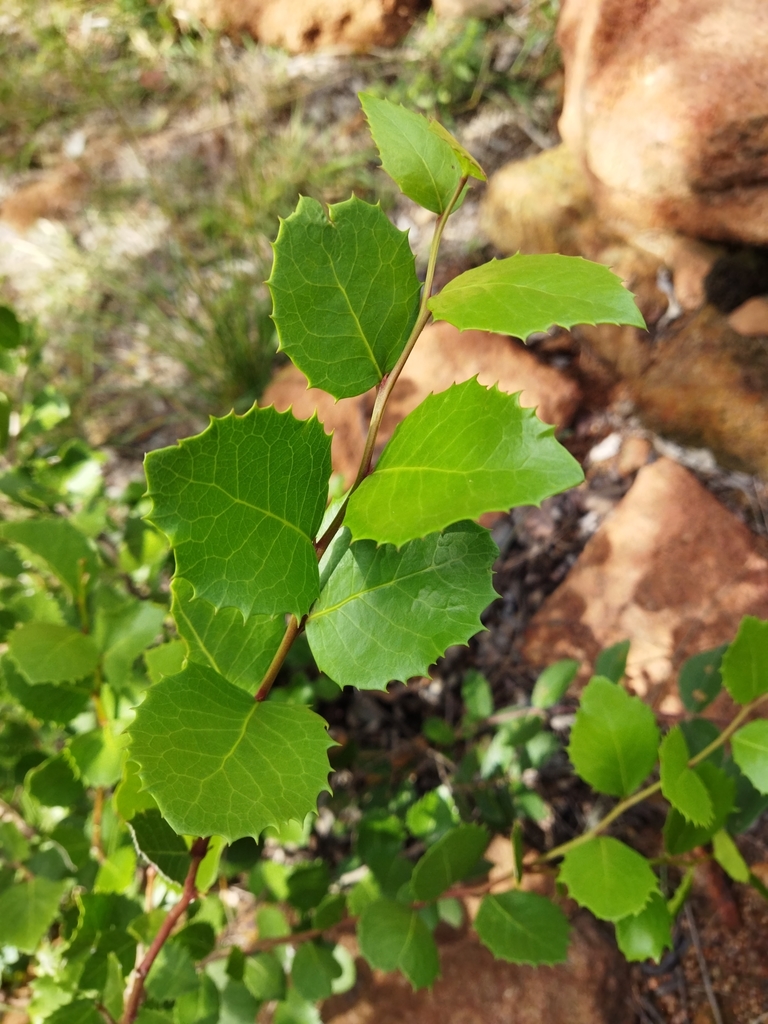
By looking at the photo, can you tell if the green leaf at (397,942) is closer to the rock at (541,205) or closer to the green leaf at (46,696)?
the green leaf at (46,696)

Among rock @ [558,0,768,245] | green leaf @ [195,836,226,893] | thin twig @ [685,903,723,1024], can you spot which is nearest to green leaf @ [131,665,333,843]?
green leaf @ [195,836,226,893]

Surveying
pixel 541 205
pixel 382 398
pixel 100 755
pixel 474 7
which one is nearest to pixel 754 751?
pixel 382 398

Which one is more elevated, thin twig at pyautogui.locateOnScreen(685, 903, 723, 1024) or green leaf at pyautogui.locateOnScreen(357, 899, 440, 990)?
green leaf at pyautogui.locateOnScreen(357, 899, 440, 990)

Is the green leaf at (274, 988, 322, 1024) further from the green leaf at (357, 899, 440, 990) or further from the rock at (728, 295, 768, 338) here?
the rock at (728, 295, 768, 338)

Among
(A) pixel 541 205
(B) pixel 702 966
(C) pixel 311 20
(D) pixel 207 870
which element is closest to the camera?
(D) pixel 207 870

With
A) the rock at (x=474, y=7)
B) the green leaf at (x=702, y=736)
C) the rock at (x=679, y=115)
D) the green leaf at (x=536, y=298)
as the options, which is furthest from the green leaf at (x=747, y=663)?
the rock at (x=474, y=7)

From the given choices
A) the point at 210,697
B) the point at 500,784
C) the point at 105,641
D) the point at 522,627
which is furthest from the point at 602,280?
the point at 522,627

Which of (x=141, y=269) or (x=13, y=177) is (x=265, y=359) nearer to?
(x=141, y=269)

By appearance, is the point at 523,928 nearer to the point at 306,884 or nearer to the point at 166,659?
the point at 306,884
